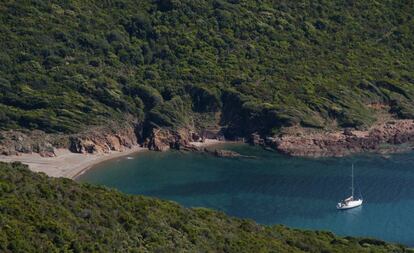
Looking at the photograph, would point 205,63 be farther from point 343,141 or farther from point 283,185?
point 283,185

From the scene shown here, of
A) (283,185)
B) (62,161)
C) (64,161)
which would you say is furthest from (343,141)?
(62,161)

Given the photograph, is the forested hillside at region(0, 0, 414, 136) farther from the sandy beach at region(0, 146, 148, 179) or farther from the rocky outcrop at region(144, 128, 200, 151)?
the sandy beach at region(0, 146, 148, 179)

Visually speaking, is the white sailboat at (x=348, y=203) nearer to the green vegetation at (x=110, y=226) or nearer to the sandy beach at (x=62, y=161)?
the sandy beach at (x=62, y=161)

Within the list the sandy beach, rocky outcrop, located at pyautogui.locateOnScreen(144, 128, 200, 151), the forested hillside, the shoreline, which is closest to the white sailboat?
the forested hillside

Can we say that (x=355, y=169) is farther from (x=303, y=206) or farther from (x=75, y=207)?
(x=75, y=207)

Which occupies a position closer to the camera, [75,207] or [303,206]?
[75,207]

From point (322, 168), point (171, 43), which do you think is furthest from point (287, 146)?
point (171, 43)
